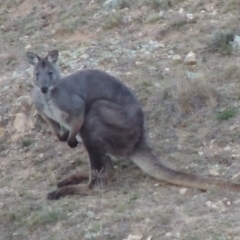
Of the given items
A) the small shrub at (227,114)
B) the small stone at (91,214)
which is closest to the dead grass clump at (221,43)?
the small shrub at (227,114)

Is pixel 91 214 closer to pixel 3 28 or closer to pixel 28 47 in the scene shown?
pixel 28 47

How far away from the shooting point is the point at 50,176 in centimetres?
741

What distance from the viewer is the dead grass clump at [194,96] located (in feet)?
25.9

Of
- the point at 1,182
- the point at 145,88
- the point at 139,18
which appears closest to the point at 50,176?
the point at 1,182

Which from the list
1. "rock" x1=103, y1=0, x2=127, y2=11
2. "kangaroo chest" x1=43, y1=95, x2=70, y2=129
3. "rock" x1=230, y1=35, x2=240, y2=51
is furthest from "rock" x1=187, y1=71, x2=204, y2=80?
"rock" x1=103, y1=0, x2=127, y2=11

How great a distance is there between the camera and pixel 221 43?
29.3ft

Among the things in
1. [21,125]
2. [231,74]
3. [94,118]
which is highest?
[94,118]

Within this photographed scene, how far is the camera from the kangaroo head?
7.20 meters

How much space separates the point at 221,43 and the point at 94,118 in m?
2.55

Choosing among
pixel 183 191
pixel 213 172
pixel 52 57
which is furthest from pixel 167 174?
pixel 52 57

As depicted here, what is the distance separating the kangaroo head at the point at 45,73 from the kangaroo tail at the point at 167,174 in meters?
1.04

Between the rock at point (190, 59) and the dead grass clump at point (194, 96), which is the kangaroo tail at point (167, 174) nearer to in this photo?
the dead grass clump at point (194, 96)

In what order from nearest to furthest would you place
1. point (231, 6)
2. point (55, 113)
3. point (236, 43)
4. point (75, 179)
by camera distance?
point (75, 179)
point (55, 113)
point (236, 43)
point (231, 6)

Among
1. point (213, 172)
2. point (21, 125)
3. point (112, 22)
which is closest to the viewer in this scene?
point (213, 172)
